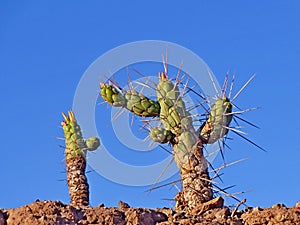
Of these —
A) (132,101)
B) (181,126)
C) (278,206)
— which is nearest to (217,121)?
(181,126)

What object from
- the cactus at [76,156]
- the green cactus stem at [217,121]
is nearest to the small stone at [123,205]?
the green cactus stem at [217,121]

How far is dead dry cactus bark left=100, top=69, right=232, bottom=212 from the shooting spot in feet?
28.8

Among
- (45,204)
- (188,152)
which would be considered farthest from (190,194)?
(45,204)

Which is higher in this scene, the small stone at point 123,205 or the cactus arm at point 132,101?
the cactus arm at point 132,101

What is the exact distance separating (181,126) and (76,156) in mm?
2641

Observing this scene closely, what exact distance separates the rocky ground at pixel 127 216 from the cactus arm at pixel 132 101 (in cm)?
231

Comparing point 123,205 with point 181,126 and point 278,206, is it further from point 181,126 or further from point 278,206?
point 181,126

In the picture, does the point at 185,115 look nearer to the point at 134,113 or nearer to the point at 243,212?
the point at 134,113

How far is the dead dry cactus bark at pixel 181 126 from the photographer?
879cm

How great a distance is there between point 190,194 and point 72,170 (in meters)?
2.85

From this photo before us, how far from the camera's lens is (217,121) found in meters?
8.98

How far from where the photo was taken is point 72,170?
1105 centimetres

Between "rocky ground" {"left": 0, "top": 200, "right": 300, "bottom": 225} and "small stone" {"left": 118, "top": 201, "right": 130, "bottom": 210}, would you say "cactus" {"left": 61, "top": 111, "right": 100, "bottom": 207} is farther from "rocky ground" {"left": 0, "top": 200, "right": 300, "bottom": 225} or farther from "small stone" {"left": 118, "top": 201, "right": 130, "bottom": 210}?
"rocky ground" {"left": 0, "top": 200, "right": 300, "bottom": 225}

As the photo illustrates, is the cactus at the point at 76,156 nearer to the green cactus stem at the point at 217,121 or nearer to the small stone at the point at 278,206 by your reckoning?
the green cactus stem at the point at 217,121
